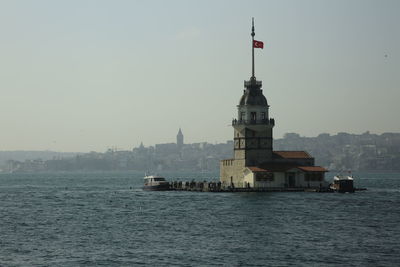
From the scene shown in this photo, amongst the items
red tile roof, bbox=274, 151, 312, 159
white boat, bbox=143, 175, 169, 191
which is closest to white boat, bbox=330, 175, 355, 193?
red tile roof, bbox=274, 151, 312, 159

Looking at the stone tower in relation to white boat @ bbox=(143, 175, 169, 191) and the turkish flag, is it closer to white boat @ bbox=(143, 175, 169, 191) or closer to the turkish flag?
the turkish flag

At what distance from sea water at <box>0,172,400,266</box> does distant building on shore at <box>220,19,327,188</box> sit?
11.3 meters

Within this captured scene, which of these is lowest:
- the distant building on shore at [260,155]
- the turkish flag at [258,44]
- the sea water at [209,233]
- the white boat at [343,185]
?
the sea water at [209,233]

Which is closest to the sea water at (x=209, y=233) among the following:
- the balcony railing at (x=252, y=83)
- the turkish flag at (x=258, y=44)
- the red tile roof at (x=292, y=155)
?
the red tile roof at (x=292, y=155)

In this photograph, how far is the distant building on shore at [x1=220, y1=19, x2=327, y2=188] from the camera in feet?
365

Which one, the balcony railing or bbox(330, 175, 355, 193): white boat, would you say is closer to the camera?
bbox(330, 175, 355, 193): white boat

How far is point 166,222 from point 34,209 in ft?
89.7

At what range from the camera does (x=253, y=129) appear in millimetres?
112938

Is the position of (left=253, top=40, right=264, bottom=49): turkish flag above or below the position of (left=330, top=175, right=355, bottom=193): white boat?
above

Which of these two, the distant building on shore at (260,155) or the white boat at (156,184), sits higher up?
the distant building on shore at (260,155)

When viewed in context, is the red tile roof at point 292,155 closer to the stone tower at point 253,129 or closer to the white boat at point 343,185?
the stone tower at point 253,129

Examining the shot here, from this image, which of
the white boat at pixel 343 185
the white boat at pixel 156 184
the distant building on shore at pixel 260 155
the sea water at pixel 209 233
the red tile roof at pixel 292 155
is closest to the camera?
the sea water at pixel 209 233

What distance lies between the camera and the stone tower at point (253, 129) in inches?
4441

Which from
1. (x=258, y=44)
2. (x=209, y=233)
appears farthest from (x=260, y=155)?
(x=209, y=233)
